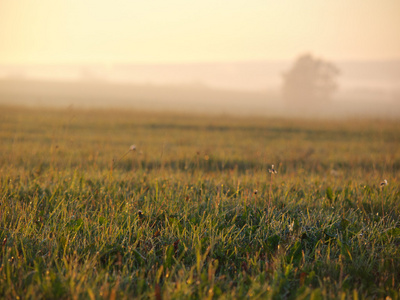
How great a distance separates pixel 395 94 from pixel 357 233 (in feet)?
407

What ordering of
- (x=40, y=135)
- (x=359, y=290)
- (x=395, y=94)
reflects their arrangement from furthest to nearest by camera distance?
(x=395, y=94), (x=40, y=135), (x=359, y=290)

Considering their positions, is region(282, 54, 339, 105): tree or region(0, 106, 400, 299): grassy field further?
region(282, 54, 339, 105): tree

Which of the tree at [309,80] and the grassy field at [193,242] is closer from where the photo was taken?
the grassy field at [193,242]

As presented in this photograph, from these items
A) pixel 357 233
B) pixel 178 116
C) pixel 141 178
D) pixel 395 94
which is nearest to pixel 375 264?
pixel 357 233

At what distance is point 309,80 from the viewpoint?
2157 inches

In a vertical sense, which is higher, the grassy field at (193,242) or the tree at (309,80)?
the tree at (309,80)

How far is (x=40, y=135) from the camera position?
1201 centimetres

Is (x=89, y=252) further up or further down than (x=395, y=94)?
further down

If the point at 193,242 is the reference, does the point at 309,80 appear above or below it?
above

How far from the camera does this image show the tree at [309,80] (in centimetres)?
5478

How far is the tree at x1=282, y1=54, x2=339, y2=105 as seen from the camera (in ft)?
180

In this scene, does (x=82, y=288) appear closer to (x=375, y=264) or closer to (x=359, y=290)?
Result: (x=359, y=290)

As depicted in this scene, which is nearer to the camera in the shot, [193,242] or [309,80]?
[193,242]

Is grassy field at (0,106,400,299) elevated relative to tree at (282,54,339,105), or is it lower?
lower
